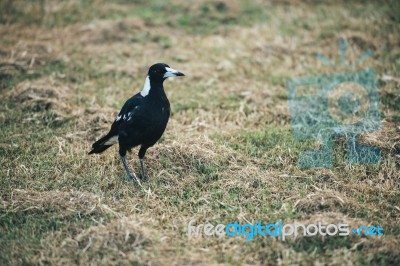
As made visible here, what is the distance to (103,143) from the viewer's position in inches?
208

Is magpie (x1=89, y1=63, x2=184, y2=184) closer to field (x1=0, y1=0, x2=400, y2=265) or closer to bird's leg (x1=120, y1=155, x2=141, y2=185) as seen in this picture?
bird's leg (x1=120, y1=155, x2=141, y2=185)

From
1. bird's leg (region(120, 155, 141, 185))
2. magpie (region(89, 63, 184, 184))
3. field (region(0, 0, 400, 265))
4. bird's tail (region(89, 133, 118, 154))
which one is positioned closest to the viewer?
field (region(0, 0, 400, 265))

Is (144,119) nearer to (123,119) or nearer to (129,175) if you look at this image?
(123,119)

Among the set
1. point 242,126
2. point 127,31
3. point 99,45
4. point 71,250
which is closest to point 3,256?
point 71,250

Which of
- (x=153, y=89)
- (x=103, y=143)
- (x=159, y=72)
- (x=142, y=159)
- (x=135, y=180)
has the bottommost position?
(x=135, y=180)

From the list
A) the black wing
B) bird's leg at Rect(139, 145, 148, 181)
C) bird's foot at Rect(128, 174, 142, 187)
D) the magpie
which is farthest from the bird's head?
bird's foot at Rect(128, 174, 142, 187)

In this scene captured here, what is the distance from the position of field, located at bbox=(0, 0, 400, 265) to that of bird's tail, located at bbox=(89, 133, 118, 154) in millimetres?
153

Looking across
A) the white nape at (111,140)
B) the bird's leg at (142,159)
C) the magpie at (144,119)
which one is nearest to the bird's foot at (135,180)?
the magpie at (144,119)

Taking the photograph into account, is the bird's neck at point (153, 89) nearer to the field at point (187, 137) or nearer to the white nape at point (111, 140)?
the white nape at point (111, 140)

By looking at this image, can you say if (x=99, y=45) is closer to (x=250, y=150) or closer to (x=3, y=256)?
(x=250, y=150)

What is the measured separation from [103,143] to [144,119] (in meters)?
0.74

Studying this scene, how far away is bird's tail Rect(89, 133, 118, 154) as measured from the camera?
17.1 ft

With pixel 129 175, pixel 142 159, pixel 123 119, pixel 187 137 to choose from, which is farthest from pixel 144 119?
pixel 187 137

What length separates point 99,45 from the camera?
882cm
